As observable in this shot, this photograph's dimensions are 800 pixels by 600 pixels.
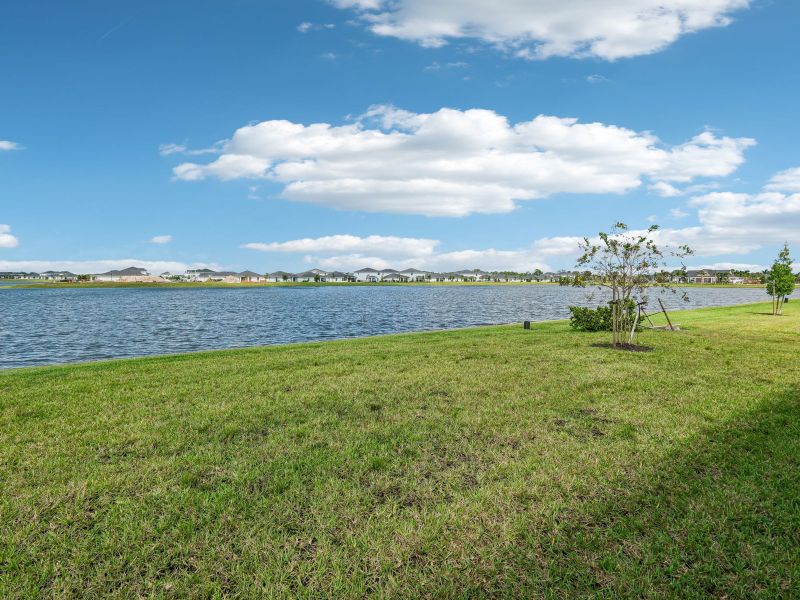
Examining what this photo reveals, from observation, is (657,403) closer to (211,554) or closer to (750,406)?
(750,406)

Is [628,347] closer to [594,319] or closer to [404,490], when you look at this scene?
[594,319]

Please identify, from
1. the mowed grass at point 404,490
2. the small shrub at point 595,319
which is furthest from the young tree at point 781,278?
the mowed grass at point 404,490

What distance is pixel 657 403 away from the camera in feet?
31.8

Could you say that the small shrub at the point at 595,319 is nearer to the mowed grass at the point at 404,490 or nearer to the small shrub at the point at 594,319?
the small shrub at the point at 594,319

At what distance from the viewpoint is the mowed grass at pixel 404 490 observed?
4.17 metres

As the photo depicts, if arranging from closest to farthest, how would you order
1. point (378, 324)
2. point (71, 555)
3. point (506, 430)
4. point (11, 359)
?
point (71, 555)
point (506, 430)
point (11, 359)
point (378, 324)

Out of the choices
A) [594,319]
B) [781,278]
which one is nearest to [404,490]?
[594,319]

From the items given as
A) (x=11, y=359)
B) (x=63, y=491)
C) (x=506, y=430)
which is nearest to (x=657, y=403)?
(x=506, y=430)

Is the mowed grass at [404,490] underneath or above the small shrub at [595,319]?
underneath

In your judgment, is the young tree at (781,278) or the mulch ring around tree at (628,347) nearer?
the mulch ring around tree at (628,347)

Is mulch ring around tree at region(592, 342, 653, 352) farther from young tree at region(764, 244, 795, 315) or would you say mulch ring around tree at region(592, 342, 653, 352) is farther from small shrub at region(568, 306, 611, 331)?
young tree at region(764, 244, 795, 315)

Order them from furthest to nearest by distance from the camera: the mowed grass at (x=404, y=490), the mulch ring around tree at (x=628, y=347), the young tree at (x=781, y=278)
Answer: the young tree at (x=781, y=278), the mulch ring around tree at (x=628, y=347), the mowed grass at (x=404, y=490)

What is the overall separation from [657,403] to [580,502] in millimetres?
5344

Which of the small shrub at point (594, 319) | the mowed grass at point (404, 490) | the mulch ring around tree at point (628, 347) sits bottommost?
the mowed grass at point (404, 490)
